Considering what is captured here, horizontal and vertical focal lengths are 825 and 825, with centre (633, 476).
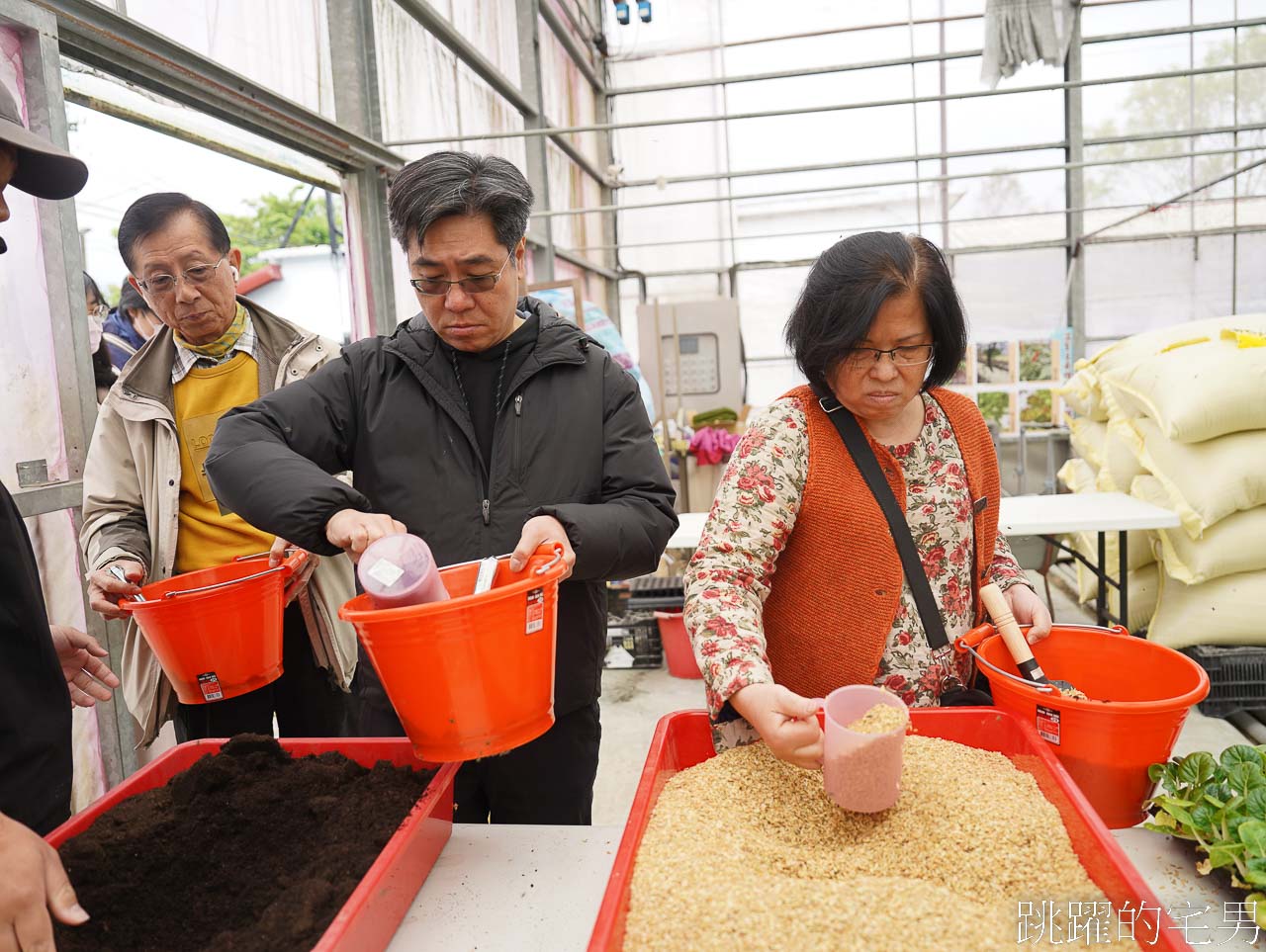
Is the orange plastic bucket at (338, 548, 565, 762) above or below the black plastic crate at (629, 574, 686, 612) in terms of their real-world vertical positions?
above

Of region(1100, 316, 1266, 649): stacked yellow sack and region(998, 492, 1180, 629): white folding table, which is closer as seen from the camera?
region(1100, 316, 1266, 649): stacked yellow sack

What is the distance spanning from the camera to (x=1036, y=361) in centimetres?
813

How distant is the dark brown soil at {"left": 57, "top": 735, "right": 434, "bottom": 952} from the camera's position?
0.89 m

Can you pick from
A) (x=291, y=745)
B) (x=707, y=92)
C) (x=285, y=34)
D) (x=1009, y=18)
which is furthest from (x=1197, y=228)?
(x=291, y=745)

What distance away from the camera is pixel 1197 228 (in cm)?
807

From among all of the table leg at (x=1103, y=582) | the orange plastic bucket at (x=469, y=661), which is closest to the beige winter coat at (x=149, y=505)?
the orange plastic bucket at (x=469, y=661)

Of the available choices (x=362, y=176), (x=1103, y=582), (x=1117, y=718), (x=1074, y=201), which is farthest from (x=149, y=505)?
(x=1074, y=201)

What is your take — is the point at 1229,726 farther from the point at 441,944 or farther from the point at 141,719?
the point at 141,719

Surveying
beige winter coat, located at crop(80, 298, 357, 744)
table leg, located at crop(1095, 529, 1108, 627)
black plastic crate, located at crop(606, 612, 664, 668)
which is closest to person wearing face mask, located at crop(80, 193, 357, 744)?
beige winter coat, located at crop(80, 298, 357, 744)

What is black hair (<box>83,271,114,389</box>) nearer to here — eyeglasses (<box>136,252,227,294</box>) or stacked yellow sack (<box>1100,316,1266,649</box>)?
eyeglasses (<box>136,252,227,294</box>)

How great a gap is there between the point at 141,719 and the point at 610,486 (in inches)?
52.1

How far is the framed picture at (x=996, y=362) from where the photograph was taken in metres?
8.10

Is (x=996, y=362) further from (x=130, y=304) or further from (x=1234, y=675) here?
(x=130, y=304)

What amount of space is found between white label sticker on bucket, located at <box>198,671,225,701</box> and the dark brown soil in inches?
13.4
